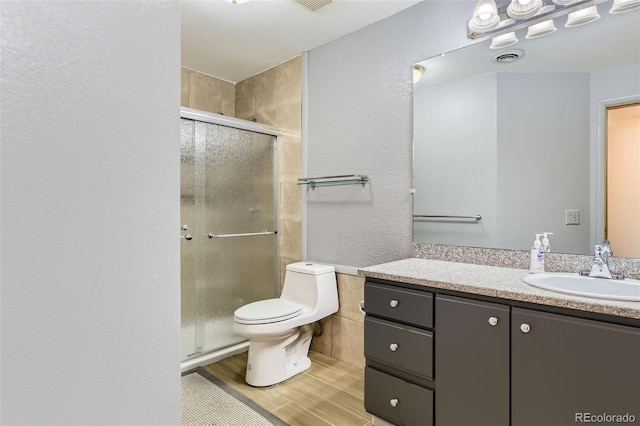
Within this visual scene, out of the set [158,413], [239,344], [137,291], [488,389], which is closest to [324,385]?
[239,344]

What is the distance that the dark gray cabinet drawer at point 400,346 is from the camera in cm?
155

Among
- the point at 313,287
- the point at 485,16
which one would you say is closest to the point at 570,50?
the point at 485,16

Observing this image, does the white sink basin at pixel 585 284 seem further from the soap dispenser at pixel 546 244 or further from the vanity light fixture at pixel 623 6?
the vanity light fixture at pixel 623 6

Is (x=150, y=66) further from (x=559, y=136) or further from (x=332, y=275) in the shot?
(x=332, y=275)

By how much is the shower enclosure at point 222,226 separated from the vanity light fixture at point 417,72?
4.27 feet

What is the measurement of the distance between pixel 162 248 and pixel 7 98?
301 mm

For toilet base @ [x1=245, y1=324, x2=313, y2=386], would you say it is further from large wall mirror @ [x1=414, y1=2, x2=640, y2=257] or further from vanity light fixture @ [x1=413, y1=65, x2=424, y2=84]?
vanity light fixture @ [x1=413, y1=65, x2=424, y2=84]

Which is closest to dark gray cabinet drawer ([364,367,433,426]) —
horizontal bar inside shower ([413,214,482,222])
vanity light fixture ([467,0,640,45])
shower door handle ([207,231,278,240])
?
horizontal bar inside shower ([413,214,482,222])

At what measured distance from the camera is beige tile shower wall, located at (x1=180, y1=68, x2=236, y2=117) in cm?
314

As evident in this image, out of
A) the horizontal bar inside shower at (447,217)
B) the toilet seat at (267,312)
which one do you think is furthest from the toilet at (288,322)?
the horizontal bar inside shower at (447,217)

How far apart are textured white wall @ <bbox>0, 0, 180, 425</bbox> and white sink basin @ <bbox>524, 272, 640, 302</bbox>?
138 cm

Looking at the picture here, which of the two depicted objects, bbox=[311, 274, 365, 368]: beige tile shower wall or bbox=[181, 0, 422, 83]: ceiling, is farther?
bbox=[311, 274, 365, 368]: beige tile shower wall

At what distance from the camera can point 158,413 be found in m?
0.63

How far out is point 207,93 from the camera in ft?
10.9
